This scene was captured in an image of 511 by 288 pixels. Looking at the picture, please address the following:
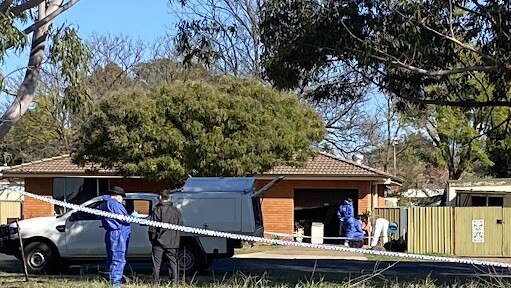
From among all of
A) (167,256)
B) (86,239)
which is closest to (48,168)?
(86,239)

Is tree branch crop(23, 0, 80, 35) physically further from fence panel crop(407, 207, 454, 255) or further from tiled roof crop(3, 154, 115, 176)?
tiled roof crop(3, 154, 115, 176)

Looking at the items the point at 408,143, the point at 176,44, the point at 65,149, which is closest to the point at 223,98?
the point at 176,44

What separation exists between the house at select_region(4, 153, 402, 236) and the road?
1131cm

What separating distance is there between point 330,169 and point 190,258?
17.5 metres

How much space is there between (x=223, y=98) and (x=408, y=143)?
29.5m

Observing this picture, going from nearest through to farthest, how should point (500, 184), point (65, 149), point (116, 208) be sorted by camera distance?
point (116, 208) → point (500, 184) → point (65, 149)

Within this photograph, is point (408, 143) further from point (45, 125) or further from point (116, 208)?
point (116, 208)

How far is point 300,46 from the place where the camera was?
52.1 feet

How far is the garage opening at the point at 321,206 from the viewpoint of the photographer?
116 feet

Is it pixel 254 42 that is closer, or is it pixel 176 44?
pixel 176 44

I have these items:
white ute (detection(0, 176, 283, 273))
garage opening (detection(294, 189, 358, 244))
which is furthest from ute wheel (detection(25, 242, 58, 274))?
garage opening (detection(294, 189, 358, 244))

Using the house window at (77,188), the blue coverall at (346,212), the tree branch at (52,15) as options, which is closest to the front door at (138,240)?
the tree branch at (52,15)

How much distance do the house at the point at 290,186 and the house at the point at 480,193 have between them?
2.67 metres

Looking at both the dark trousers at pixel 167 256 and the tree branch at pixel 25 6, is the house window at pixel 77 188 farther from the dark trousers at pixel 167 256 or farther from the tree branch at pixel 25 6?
the dark trousers at pixel 167 256
